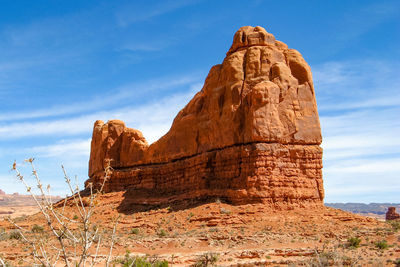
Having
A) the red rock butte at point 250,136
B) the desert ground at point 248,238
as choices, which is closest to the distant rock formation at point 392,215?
the desert ground at point 248,238

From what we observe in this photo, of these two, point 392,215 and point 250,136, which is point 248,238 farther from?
point 392,215

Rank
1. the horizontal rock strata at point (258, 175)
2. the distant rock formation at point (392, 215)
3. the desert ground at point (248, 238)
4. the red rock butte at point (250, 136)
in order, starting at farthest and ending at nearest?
the distant rock formation at point (392, 215), the red rock butte at point (250, 136), the horizontal rock strata at point (258, 175), the desert ground at point (248, 238)

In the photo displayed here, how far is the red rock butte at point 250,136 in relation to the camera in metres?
29.0

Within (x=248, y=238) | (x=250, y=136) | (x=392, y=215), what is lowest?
(x=392, y=215)

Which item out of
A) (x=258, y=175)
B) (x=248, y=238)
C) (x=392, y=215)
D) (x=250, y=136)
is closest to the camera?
(x=248, y=238)

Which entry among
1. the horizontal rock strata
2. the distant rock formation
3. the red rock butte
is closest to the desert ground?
the horizontal rock strata

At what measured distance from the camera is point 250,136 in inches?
1168

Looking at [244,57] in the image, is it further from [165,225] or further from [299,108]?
[165,225]

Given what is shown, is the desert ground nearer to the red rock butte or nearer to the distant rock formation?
the red rock butte

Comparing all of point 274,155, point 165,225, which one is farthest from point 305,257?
point 165,225

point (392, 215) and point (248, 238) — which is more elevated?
point (248, 238)

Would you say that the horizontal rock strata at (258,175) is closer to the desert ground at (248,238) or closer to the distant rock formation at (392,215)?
the desert ground at (248,238)

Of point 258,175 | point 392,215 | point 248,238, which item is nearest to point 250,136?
point 258,175

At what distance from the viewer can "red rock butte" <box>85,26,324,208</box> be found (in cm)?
2897
